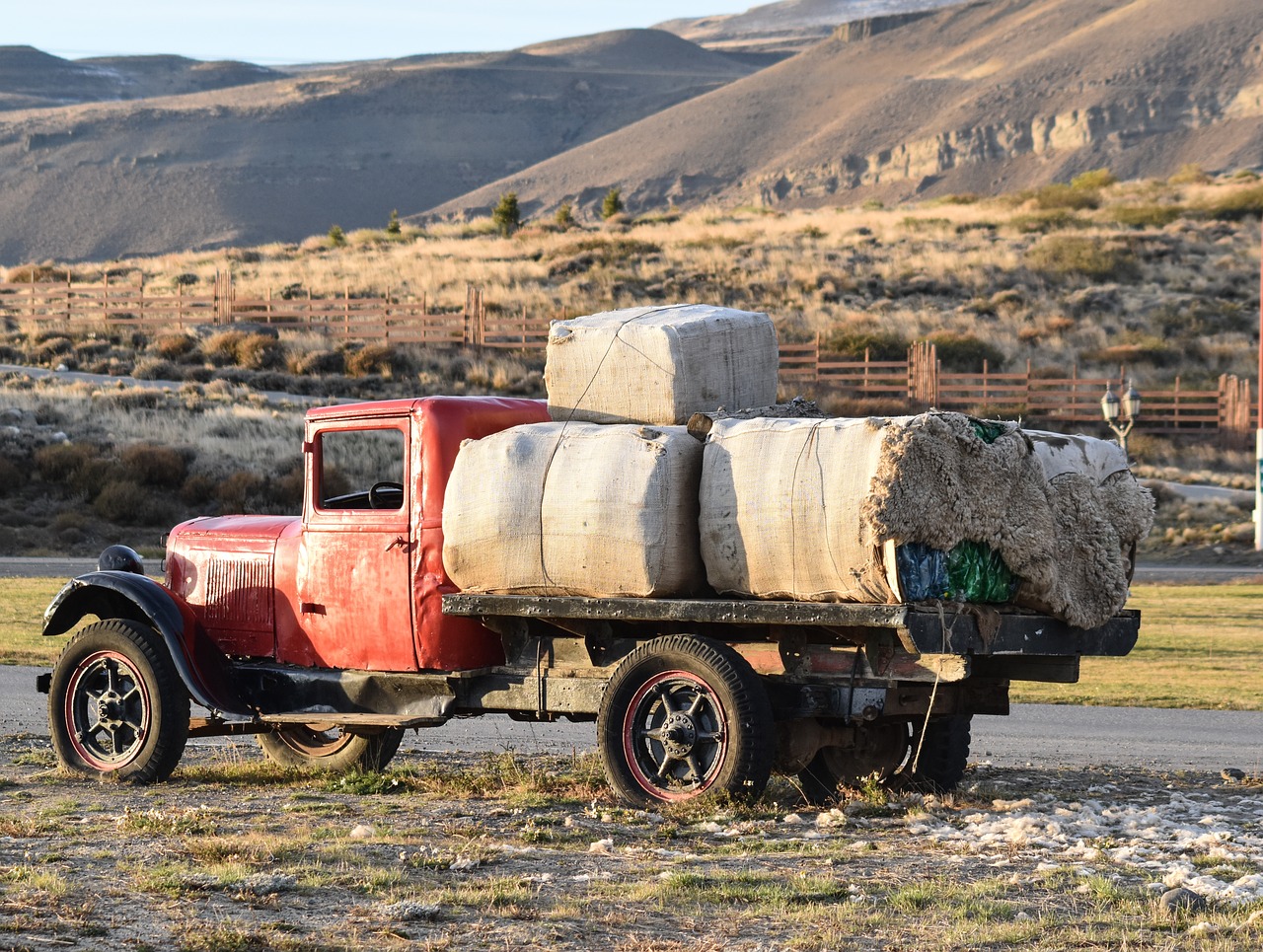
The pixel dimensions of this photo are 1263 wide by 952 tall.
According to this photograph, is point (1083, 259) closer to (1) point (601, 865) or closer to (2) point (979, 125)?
(1) point (601, 865)

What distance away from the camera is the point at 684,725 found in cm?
825

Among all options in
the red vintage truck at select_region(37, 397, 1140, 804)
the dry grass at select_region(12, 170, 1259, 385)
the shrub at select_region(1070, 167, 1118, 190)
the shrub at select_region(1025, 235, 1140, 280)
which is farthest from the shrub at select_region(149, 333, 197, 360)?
the shrub at select_region(1070, 167, 1118, 190)

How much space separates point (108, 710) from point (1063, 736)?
6659mm

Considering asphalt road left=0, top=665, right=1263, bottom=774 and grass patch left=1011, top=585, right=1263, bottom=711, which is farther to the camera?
grass patch left=1011, top=585, right=1263, bottom=711

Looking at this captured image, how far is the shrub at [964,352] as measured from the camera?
2149 inches

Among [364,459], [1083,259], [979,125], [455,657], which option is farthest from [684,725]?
[979,125]

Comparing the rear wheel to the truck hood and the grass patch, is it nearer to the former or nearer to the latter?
the truck hood

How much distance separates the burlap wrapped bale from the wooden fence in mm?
33023

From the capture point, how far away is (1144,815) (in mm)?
8211

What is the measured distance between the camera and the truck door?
29.7 feet

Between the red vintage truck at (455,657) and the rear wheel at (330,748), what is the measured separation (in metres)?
0.02

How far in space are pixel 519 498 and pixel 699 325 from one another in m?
1.33

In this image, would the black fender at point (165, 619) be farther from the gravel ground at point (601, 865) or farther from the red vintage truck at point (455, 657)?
the gravel ground at point (601, 865)

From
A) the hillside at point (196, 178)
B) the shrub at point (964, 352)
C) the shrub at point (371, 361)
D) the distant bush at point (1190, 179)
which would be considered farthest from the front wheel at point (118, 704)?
the hillside at point (196, 178)
